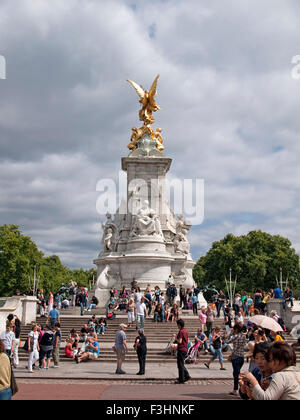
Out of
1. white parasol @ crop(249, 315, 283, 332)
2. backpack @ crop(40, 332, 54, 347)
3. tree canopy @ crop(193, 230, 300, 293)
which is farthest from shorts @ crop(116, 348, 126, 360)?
tree canopy @ crop(193, 230, 300, 293)

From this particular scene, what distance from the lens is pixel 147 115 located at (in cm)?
4191

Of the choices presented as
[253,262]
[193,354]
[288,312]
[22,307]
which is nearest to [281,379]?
[193,354]

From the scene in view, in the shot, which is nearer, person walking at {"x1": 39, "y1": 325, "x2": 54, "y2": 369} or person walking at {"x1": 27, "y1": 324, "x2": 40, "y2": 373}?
person walking at {"x1": 27, "y1": 324, "x2": 40, "y2": 373}

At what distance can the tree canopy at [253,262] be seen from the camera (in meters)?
67.9

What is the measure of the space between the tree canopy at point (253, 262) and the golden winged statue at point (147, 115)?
32.9m

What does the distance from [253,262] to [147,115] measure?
34230 millimetres

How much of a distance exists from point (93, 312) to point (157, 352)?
38.6ft

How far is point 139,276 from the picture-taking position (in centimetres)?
3462

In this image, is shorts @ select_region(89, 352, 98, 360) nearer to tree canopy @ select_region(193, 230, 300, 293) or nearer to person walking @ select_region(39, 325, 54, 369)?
person walking @ select_region(39, 325, 54, 369)

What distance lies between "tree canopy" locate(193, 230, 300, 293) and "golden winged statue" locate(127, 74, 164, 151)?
108ft

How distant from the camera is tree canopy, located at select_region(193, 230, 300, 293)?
67938 mm

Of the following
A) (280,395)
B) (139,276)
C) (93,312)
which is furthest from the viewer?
(139,276)
